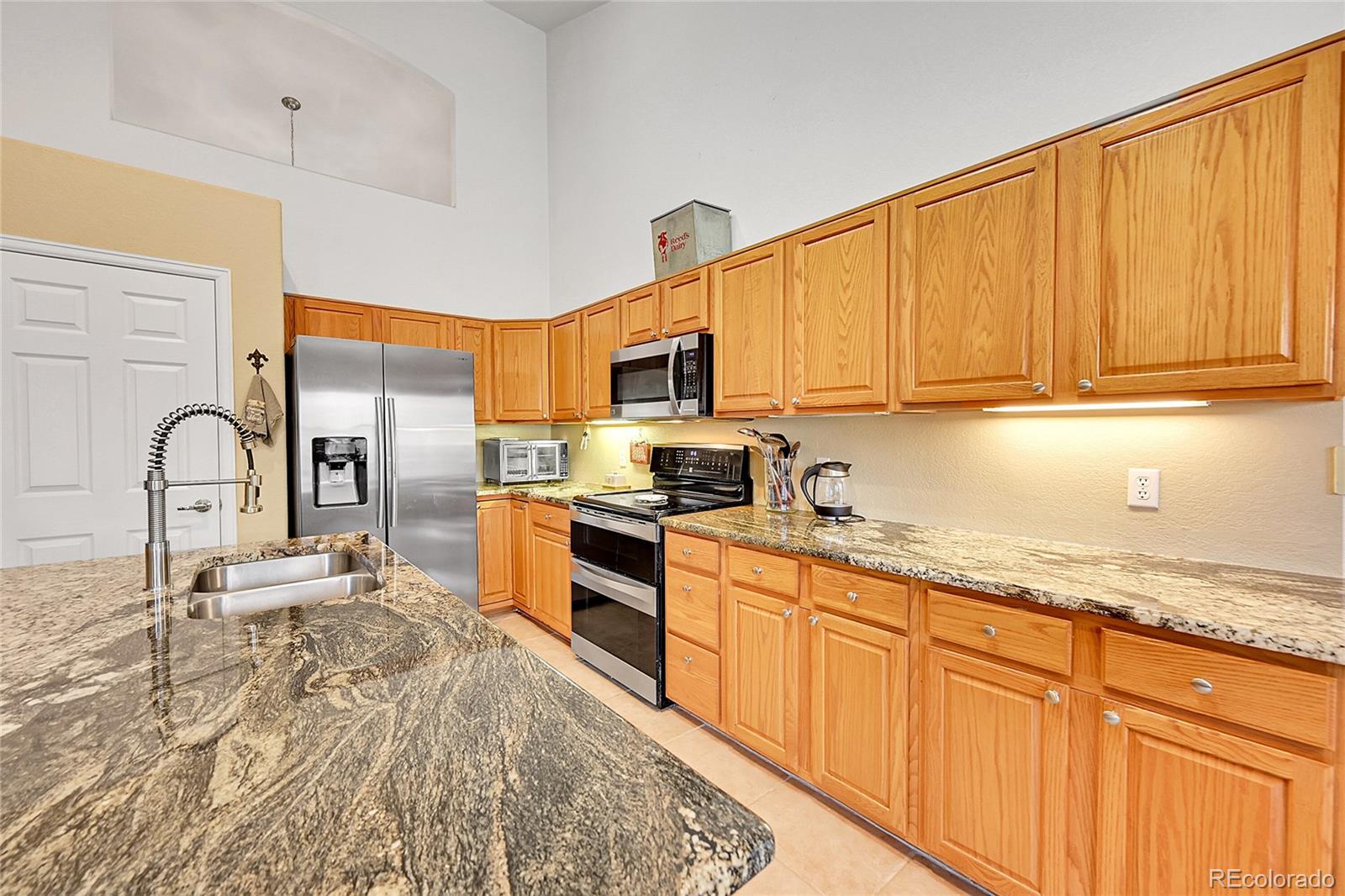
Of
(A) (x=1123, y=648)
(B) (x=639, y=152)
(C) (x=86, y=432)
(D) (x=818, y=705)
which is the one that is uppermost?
(B) (x=639, y=152)

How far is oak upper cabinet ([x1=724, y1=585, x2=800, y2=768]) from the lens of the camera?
6.59 ft

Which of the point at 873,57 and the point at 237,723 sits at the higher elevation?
the point at 873,57

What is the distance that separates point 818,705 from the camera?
6.29 ft

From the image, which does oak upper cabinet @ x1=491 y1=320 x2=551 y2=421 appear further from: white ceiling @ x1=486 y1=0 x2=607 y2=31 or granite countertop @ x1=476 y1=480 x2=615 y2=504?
white ceiling @ x1=486 y1=0 x2=607 y2=31

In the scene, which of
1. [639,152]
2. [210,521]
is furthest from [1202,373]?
[210,521]

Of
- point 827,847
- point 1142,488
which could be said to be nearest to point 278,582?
point 827,847

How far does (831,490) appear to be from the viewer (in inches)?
95.7

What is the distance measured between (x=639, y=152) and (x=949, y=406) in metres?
2.91

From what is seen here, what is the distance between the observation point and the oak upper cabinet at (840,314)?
2.07m

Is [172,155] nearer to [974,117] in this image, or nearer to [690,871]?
[974,117]

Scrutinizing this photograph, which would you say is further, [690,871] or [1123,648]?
[1123,648]

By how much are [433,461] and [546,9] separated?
3789mm

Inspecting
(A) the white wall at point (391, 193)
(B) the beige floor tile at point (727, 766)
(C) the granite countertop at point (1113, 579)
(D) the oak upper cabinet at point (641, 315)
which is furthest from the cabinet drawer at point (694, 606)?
(A) the white wall at point (391, 193)

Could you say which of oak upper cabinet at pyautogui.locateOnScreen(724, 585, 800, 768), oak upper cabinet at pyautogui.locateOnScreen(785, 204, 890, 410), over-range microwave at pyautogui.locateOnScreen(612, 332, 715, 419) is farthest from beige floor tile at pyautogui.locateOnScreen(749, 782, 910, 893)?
over-range microwave at pyautogui.locateOnScreen(612, 332, 715, 419)
